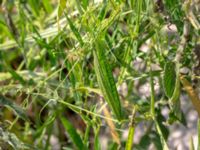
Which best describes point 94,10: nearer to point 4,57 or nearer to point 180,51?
point 180,51

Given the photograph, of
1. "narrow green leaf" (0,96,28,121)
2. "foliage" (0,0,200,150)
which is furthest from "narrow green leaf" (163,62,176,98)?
"narrow green leaf" (0,96,28,121)

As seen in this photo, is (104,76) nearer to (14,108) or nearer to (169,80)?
(169,80)

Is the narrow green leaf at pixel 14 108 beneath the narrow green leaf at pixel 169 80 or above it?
above

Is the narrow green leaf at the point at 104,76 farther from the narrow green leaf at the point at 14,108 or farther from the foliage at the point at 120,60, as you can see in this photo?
the narrow green leaf at the point at 14,108

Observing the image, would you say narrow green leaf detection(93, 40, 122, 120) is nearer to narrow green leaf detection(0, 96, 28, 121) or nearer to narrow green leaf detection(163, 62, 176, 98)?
narrow green leaf detection(163, 62, 176, 98)

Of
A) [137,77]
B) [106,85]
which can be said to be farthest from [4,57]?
[106,85]

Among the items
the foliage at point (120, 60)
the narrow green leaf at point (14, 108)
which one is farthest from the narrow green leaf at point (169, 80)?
the narrow green leaf at point (14, 108)

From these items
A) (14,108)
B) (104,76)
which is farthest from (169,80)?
(14,108)
